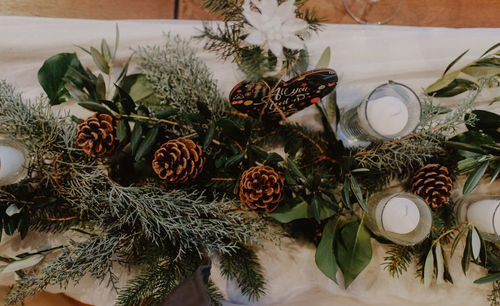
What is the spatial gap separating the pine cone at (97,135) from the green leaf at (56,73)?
16 cm

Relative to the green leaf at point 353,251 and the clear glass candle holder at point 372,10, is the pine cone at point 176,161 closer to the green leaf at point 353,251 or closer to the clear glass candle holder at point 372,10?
the green leaf at point 353,251

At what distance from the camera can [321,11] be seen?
79cm

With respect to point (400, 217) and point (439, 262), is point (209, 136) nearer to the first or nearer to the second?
point (400, 217)

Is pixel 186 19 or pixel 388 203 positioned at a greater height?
pixel 186 19

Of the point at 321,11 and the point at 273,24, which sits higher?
the point at 321,11

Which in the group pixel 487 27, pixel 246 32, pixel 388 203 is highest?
pixel 487 27

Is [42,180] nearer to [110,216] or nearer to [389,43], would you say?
[110,216]

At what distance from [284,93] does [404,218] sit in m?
0.30

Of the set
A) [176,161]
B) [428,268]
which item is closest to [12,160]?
[176,161]

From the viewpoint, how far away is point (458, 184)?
2.25ft

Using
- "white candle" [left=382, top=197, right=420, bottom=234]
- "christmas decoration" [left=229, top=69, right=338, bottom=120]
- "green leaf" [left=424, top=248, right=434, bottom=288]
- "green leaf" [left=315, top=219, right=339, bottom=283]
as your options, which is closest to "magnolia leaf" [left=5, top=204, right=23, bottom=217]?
"christmas decoration" [left=229, top=69, right=338, bottom=120]

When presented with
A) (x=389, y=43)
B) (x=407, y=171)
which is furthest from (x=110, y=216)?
(x=389, y=43)

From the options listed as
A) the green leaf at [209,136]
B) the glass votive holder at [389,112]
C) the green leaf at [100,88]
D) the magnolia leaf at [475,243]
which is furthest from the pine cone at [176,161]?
the magnolia leaf at [475,243]

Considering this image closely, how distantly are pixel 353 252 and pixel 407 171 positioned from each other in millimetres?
212
